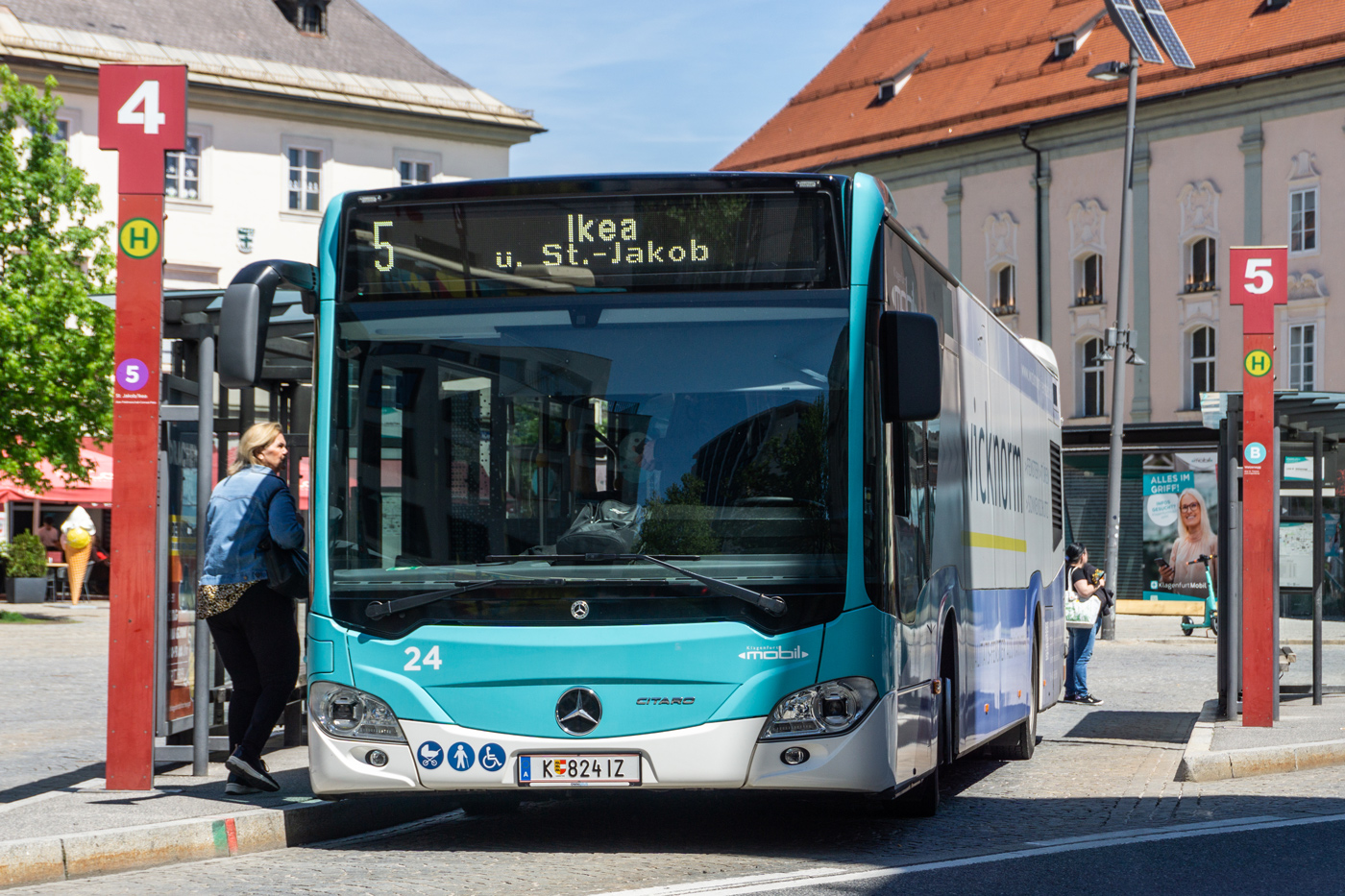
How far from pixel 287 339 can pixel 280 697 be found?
8.78ft

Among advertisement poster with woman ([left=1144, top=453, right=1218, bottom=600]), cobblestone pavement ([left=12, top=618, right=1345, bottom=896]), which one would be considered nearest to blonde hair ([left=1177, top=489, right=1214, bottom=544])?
advertisement poster with woman ([left=1144, top=453, right=1218, bottom=600])

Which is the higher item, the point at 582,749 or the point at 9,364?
the point at 9,364

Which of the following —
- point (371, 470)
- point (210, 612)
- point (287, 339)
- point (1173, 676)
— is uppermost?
point (287, 339)

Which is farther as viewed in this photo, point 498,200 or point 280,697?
point 280,697

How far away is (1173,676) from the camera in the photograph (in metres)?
22.3

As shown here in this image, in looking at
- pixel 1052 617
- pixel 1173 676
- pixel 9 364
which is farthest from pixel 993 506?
pixel 9 364

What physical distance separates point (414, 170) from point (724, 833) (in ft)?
139

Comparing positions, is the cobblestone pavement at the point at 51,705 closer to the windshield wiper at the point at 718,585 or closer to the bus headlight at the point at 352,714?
the bus headlight at the point at 352,714

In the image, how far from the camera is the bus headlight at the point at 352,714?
7.85m

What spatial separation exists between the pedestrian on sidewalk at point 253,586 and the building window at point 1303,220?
35325 mm

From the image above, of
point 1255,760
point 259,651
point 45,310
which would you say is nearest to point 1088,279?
point 45,310

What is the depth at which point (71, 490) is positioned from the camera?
117ft

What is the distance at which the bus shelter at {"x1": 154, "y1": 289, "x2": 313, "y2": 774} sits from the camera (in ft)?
32.1

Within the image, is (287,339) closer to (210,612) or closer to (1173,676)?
(210,612)
